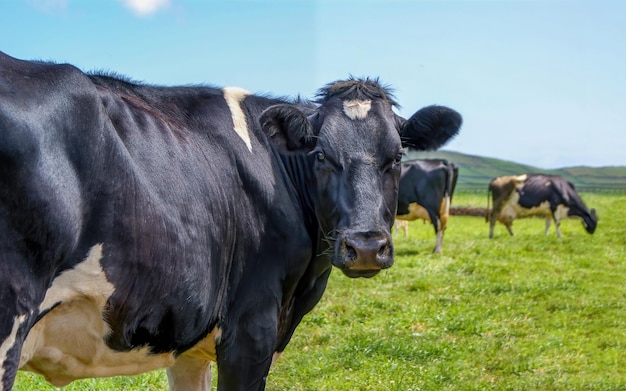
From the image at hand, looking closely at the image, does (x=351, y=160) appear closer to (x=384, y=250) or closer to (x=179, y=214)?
(x=384, y=250)

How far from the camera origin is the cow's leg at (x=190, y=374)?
505 cm

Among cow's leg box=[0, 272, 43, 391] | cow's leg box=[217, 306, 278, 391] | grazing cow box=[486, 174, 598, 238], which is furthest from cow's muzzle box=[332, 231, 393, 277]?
grazing cow box=[486, 174, 598, 238]

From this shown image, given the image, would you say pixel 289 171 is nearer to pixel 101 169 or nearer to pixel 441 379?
pixel 101 169

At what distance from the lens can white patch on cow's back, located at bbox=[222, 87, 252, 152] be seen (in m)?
4.65

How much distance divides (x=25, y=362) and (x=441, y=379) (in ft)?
15.8

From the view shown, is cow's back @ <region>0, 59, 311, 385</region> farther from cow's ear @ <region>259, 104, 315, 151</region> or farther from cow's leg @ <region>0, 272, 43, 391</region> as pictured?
cow's ear @ <region>259, 104, 315, 151</region>

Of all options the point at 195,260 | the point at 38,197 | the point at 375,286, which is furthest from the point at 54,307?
the point at 375,286

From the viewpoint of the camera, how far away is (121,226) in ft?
11.3

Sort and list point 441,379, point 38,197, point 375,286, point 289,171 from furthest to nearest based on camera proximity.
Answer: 1. point 375,286
2. point 441,379
3. point 289,171
4. point 38,197

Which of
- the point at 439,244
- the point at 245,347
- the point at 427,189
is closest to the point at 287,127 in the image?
the point at 245,347

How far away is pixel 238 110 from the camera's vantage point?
4.83 metres

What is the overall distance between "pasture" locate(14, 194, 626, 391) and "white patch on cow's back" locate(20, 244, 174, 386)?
257 centimetres

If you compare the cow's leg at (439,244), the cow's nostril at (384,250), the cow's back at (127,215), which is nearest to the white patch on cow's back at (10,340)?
the cow's back at (127,215)

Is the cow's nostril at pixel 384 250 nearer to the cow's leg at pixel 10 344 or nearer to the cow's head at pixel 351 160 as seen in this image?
the cow's head at pixel 351 160
